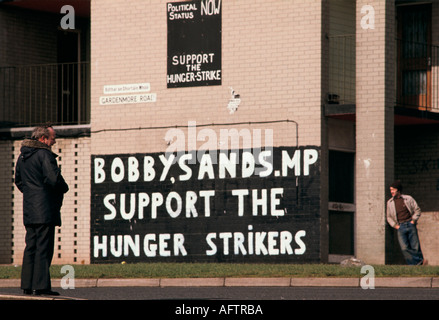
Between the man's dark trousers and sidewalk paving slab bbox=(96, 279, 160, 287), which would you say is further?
sidewalk paving slab bbox=(96, 279, 160, 287)

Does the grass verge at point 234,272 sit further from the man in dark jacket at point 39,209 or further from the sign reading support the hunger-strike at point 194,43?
the sign reading support the hunger-strike at point 194,43

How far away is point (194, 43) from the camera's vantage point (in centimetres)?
→ 2264

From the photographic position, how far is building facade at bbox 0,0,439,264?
21328 mm

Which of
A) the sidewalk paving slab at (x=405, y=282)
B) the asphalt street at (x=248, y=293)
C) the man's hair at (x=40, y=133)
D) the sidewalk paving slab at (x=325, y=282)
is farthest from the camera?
the sidewalk paving slab at (x=325, y=282)

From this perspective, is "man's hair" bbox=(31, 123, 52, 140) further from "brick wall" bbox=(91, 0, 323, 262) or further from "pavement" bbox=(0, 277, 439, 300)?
"brick wall" bbox=(91, 0, 323, 262)

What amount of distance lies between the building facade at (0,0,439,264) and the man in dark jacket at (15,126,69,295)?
29.9 ft

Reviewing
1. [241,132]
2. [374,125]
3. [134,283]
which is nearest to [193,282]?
[134,283]

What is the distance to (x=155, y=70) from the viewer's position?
23.0 m

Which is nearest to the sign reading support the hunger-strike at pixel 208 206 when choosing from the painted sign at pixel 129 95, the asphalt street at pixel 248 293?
the painted sign at pixel 129 95

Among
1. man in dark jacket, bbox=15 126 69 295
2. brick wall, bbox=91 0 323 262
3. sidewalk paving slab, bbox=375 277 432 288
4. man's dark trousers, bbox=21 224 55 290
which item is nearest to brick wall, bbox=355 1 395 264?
brick wall, bbox=91 0 323 262

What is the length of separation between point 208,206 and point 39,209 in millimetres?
9565

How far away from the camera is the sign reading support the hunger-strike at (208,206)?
21.5m
